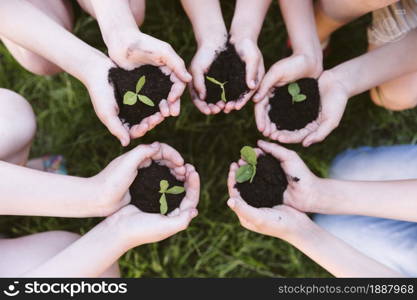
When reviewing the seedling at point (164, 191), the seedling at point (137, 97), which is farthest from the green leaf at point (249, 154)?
the seedling at point (137, 97)

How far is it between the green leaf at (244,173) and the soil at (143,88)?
0.34 metres

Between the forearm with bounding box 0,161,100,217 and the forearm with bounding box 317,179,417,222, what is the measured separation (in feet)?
2.52

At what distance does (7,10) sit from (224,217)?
3.75 feet

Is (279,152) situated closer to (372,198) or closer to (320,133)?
(320,133)

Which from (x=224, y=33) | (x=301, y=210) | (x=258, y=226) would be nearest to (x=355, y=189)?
(x=301, y=210)

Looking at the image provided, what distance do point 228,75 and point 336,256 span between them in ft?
2.26

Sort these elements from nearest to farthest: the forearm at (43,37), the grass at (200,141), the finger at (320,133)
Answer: the forearm at (43,37) < the finger at (320,133) < the grass at (200,141)

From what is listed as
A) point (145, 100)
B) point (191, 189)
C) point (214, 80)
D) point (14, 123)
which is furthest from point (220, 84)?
point (14, 123)

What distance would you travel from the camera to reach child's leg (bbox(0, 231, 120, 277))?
1.56 meters

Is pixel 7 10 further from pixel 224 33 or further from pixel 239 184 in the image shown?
pixel 239 184

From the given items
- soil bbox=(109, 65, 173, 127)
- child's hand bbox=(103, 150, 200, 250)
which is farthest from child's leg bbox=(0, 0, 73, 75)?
child's hand bbox=(103, 150, 200, 250)

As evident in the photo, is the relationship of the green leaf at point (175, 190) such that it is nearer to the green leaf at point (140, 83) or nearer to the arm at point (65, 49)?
the arm at point (65, 49)

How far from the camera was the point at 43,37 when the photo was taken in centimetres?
155

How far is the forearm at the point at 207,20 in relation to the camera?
167 cm
